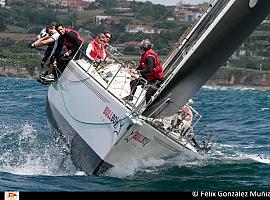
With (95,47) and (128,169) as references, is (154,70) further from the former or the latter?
(95,47)

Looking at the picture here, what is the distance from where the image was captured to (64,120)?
11711mm

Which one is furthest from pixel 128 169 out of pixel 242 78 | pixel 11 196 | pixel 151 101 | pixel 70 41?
pixel 242 78

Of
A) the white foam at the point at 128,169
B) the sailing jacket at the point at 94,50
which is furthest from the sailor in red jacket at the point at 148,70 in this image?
the sailing jacket at the point at 94,50

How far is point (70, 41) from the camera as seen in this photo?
11.9m

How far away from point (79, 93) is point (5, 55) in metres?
55.4

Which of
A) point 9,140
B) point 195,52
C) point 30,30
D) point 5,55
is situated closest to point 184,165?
point 195,52

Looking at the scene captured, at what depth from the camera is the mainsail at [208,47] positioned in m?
9.34

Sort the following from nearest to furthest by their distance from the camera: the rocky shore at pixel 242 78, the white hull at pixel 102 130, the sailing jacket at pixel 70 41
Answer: the white hull at pixel 102 130, the sailing jacket at pixel 70 41, the rocky shore at pixel 242 78

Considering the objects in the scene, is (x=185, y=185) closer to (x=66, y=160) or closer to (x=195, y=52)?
(x=195, y=52)

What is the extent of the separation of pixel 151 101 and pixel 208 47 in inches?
43.4

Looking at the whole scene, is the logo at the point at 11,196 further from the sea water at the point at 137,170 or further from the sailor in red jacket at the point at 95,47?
the sailor in red jacket at the point at 95,47

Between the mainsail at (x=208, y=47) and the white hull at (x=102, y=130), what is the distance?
0.40 meters

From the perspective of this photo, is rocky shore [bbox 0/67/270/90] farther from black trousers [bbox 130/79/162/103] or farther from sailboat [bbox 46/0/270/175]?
black trousers [bbox 130/79/162/103]

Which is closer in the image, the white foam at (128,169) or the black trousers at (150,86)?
the white foam at (128,169)
